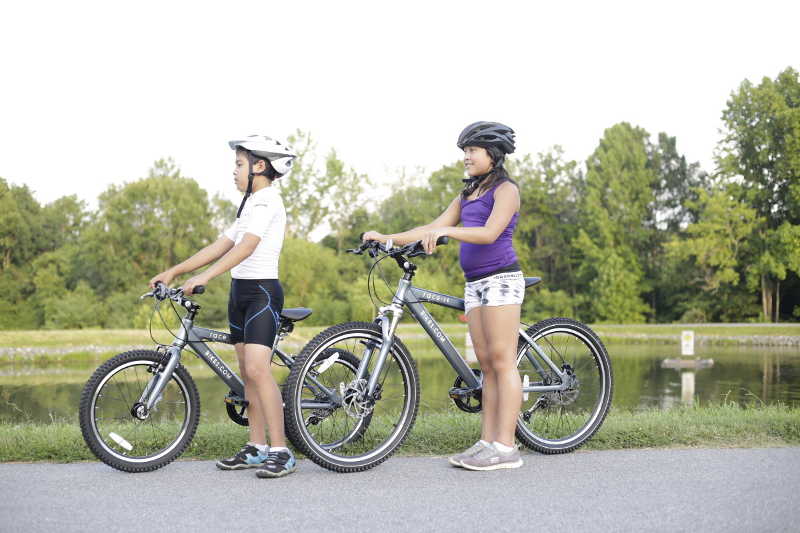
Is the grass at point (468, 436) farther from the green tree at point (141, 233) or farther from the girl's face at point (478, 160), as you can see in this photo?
the green tree at point (141, 233)

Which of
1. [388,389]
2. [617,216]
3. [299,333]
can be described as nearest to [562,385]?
[388,389]

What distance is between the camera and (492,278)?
15.5 feet

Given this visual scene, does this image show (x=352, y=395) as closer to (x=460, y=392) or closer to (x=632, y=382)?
(x=460, y=392)

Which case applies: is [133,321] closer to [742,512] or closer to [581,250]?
[581,250]

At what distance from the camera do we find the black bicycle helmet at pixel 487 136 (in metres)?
4.72

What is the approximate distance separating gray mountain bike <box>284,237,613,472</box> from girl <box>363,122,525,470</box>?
17 cm

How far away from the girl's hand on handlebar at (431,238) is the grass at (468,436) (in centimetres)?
127

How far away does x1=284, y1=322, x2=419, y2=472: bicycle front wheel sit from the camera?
15.0 ft

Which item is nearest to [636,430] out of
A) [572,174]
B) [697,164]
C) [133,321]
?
[133,321]

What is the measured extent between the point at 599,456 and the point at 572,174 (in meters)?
55.8

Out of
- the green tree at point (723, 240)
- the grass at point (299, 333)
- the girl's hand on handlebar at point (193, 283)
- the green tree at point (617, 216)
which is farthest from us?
the green tree at point (617, 216)

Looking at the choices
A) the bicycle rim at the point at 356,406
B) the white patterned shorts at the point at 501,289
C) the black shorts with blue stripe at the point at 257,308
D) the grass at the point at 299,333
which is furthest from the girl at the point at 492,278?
the grass at the point at 299,333

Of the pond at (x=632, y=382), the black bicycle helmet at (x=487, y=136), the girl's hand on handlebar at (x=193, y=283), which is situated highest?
the black bicycle helmet at (x=487, y=136)

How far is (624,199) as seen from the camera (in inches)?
2125
